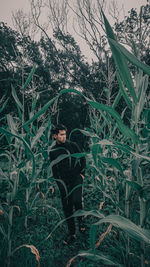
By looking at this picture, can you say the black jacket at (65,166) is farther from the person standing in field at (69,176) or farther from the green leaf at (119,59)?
the green leaf at (119,59)

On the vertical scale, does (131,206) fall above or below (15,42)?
below

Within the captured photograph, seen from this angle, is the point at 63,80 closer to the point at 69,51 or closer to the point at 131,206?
the point at 69,51

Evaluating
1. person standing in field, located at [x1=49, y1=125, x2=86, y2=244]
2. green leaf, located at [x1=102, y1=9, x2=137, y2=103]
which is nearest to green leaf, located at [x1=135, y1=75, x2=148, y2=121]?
green leaf, located at [x1=102, y1=9, x2=137, y2=103]

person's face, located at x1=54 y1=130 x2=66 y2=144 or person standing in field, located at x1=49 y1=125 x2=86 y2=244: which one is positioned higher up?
person's face, located at x1=54 y1=130 x2=66 y2=144

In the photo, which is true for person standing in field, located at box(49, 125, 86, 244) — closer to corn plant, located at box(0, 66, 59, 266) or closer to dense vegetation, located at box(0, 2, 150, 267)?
dense vegetation, located at box(0, 2, 150, 267)

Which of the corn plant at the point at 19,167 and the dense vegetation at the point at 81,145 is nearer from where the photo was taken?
the dense vegetation at the point at 81,145

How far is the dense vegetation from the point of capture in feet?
2.21

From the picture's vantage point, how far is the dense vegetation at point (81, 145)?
67cm

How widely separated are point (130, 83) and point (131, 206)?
2.51ft

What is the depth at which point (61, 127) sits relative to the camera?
6.72 ft

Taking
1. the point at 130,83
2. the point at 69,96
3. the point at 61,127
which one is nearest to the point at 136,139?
the point at 130,83

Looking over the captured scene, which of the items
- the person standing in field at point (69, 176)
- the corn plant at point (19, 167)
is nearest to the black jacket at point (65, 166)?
the person standing in field at point (69, 176)

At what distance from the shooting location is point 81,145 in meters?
7.69

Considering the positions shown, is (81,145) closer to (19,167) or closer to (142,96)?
(19,167)
